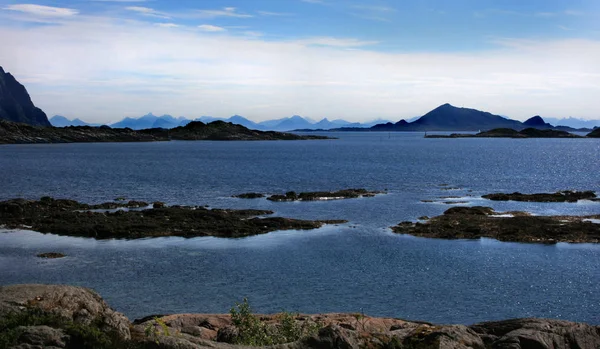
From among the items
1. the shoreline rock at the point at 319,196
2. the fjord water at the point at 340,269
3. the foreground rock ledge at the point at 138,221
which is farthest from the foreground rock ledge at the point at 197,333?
the shoreline rock at the point at 319,196

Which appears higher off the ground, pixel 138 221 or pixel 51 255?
pixel 138 221

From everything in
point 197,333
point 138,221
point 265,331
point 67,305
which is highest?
point 67,305

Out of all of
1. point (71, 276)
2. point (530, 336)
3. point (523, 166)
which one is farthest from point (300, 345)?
point (523, 166)

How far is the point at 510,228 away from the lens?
54156 millimetres

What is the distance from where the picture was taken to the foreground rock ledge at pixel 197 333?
1302 centimetres

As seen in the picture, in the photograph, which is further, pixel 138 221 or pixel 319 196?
pixel 319 196

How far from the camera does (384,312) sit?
31.3 meters

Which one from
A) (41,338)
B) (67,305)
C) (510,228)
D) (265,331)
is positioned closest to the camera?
(41,338)

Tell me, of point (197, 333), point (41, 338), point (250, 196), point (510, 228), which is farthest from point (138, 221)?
point (41, 338)

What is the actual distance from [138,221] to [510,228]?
1442 inches

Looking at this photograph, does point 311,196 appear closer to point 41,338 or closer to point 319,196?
point 319,196

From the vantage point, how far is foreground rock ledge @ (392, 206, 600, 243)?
2015 inches

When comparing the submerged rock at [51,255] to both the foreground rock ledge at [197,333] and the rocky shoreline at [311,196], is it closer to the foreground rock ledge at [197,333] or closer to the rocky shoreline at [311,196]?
the foreground rock ledge at [197,333]

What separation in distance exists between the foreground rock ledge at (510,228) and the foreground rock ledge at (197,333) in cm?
3367
